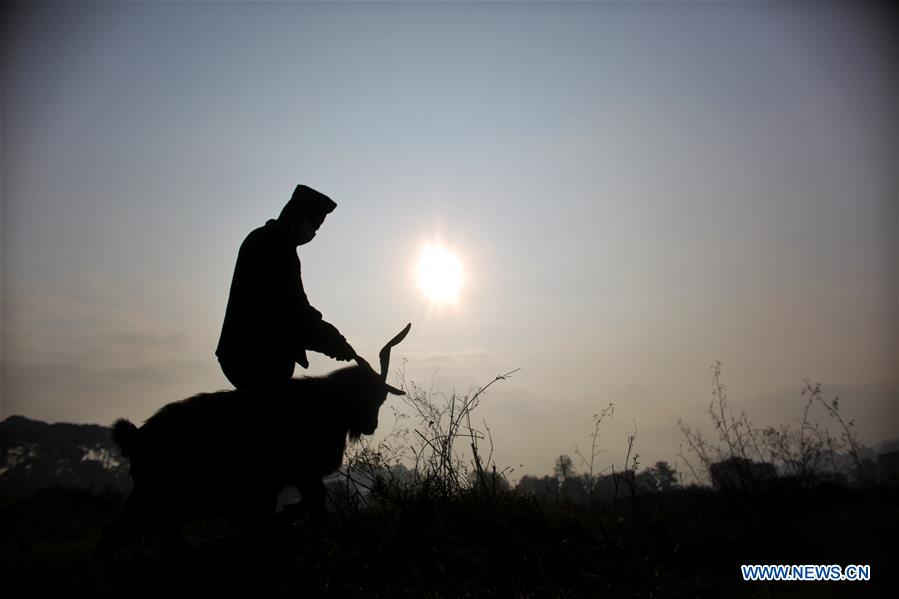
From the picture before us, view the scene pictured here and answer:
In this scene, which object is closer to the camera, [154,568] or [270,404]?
[154,568]

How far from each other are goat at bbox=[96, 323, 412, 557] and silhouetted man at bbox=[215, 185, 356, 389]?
0.22 metres

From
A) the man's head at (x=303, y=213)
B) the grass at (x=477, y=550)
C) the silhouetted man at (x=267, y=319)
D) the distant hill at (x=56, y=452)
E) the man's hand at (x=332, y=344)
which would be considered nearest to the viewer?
the grass at (x=477, y=550)

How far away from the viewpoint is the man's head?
466 centimetres

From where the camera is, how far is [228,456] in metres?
4.07

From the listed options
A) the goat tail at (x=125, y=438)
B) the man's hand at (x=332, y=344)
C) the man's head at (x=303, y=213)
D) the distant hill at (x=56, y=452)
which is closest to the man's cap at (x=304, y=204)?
the man's head at (x=303, y=213)

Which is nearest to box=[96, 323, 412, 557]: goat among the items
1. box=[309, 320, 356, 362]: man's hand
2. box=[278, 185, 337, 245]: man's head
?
box=[309, 320, 356, 362]: man's hand

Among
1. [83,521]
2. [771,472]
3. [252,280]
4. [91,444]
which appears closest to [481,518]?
[252,280]

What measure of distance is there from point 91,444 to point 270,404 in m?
44.4

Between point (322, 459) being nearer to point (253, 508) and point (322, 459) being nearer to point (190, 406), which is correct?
point (253, 508)

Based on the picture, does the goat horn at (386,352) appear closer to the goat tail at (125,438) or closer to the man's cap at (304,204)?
the man's cap at (304,204)

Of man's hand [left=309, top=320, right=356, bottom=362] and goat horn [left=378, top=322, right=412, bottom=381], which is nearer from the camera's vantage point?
man's hand [left=309, top=320, right=356, bottom=362]

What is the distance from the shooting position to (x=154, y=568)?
3.45 m

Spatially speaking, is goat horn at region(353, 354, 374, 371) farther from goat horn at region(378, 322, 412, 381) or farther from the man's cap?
the man's cap

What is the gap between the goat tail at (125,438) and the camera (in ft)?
12.7
